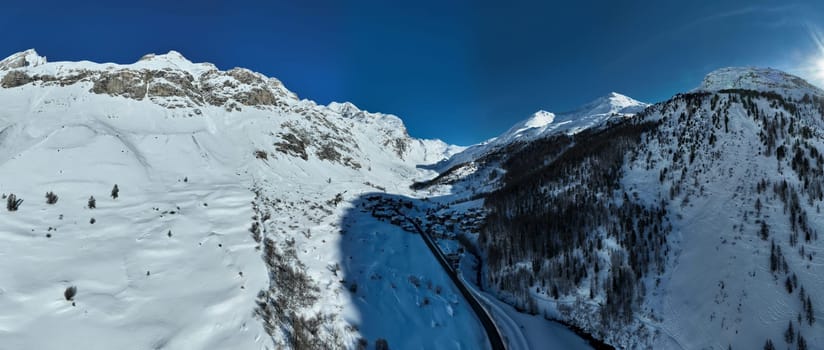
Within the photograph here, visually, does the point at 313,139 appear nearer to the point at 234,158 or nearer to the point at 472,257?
the point at 234,158

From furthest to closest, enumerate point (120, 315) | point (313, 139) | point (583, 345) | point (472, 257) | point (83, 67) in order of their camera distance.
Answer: point (313, 139)
point (83, 67)
point (472, 257)
point (583, 345)
point (120, 315)

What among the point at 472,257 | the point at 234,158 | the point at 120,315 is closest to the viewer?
the point at 120,315

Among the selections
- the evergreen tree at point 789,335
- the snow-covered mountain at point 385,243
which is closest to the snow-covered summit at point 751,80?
the snow-covered mountain at point 385,243

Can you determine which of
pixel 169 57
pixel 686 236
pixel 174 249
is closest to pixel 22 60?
pixel 169 57

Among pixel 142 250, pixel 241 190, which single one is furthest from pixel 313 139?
pixel 142 250

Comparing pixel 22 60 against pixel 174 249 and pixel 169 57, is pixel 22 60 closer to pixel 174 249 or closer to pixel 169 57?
pixel 169 57

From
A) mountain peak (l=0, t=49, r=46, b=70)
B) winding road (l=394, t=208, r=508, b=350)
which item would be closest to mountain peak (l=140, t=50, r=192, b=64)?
mountain peak (l=0, t=49, r=46, b=70)
